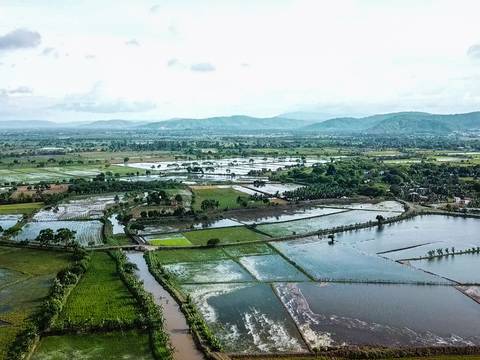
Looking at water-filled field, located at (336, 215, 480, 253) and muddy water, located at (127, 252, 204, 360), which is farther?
water-filled field, located at (336, 215, 480, 253)

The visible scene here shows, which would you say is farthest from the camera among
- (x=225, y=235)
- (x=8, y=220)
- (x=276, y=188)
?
(x=276, y=188)

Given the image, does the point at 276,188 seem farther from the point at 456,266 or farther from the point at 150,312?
the point at 150,312

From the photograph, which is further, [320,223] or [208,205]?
[208,205]

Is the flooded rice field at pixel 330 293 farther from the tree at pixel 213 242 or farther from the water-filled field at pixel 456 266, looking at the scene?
the tree at pixel 213 242

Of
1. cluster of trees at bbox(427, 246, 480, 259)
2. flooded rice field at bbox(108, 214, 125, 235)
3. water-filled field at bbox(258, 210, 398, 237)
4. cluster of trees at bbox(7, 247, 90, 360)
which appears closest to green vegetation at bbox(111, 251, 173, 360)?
cluster of trees at bbox(7, 247, 90, 360)

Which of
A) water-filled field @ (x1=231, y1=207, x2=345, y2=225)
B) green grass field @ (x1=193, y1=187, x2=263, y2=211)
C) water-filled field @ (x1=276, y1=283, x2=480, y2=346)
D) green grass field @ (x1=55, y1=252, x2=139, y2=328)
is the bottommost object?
water-filled field @ (x1=276, y1=283, x2=480, y2=346)

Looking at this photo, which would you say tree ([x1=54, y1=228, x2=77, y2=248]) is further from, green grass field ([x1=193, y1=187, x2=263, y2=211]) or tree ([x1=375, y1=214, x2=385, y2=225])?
tree ([x1=375, y1=214, x2=385, y2=225])

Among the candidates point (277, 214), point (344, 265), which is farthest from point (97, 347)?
point (277, 214)
